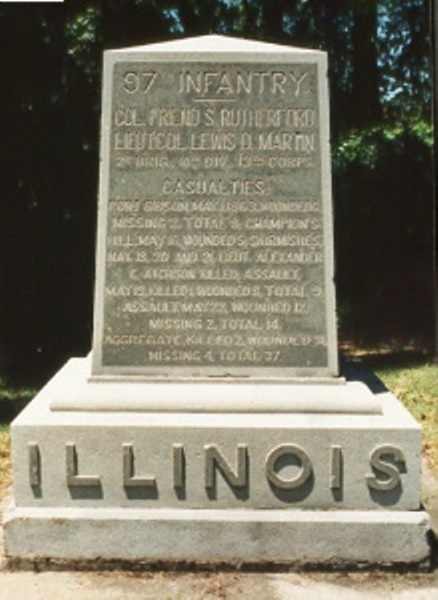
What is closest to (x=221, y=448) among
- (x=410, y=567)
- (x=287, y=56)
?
(x=410, y=567)

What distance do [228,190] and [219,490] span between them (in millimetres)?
1469

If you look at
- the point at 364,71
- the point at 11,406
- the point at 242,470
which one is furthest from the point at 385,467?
the point at 364,71

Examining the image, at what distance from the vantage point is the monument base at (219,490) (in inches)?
171

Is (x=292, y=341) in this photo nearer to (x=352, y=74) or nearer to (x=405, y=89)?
(x=352, y=74)

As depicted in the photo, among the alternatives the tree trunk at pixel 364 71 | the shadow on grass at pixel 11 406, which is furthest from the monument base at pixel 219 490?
the tree trunk at pixel 364 71

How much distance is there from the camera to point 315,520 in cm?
433

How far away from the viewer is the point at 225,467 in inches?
172

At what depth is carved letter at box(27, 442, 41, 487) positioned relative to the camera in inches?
173

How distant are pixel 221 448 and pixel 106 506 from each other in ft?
1.99

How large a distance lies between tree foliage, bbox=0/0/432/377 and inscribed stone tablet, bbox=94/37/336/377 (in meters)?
6.70

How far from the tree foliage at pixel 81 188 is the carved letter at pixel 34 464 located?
679 cm

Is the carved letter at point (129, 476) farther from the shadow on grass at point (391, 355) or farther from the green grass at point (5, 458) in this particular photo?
the shadow on grass at point (391, 355)

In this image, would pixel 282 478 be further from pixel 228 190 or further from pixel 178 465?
pixel 228 190

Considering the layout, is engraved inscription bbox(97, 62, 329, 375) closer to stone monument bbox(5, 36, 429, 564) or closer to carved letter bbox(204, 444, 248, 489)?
stone monument bbox(5, 36, 429, 564)
